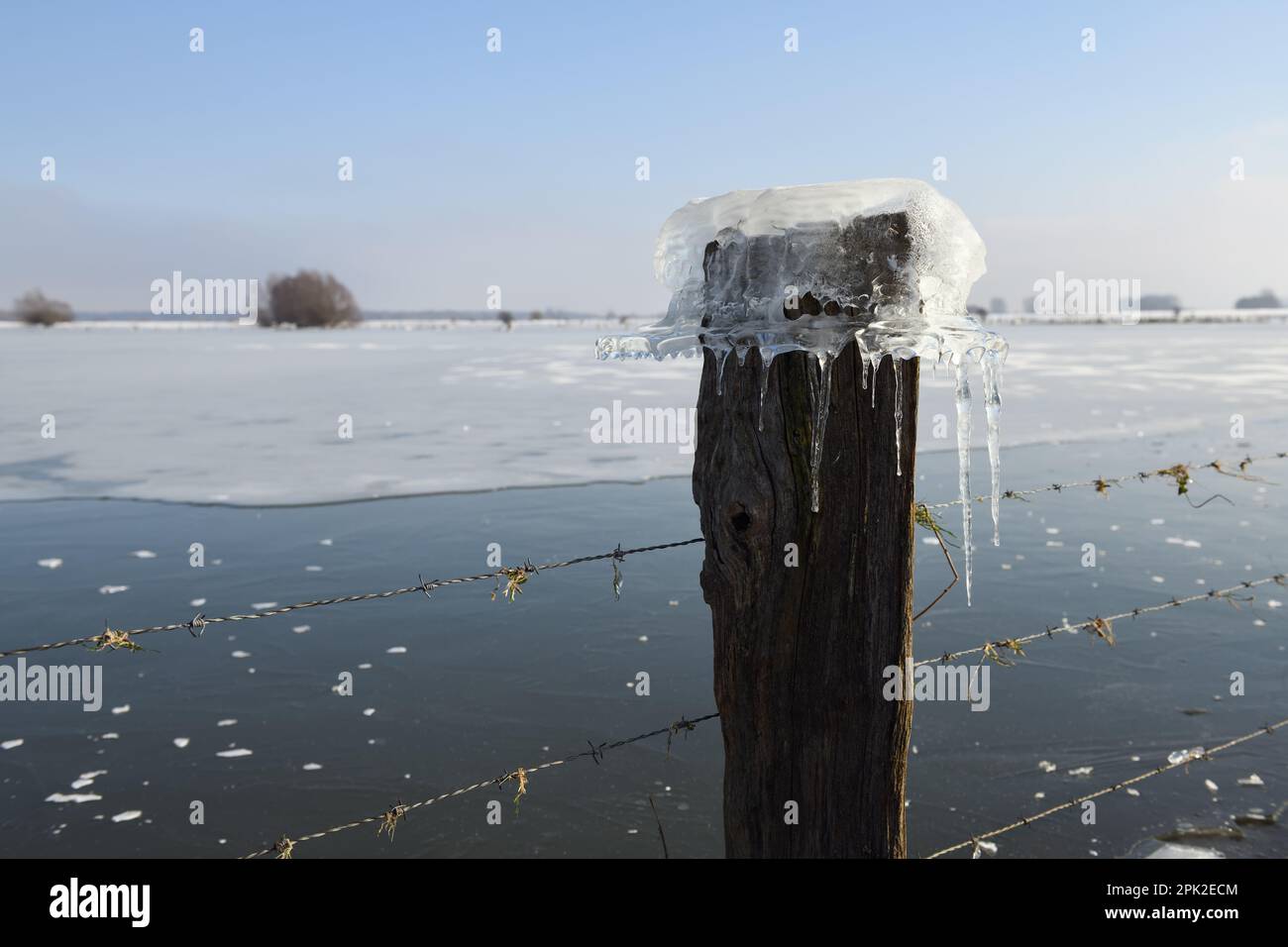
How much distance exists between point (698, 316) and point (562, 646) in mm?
3965

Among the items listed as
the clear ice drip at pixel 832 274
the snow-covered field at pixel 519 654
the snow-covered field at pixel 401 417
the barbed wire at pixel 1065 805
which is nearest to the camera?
the clear ice drip at pixel 832 274

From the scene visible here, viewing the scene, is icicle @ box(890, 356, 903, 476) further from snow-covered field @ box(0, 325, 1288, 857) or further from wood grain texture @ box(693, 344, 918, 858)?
snow-covered field @ box(0, 325, 1288, 857)

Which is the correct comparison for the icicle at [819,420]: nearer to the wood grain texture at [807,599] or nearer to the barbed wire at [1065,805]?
the wood grain texture at [807,599]

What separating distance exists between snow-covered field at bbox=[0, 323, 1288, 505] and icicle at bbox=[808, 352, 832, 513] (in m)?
0.20

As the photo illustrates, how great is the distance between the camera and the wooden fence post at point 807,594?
6.53 feet

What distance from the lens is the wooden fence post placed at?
199cm

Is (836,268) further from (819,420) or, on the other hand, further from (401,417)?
(401,417)

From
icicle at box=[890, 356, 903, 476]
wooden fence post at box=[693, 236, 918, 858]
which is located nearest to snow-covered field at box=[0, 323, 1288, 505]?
wooden fence post at box=[693, 236, 918, 858]

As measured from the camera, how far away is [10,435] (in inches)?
569

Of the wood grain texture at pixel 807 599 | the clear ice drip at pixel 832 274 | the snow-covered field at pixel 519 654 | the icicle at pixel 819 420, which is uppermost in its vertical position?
the clear ice drip at pixel 832 274

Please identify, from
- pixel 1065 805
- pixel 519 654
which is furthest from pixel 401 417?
pixel 1065 805

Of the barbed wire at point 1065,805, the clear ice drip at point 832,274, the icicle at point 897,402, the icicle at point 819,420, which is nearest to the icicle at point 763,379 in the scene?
the clear ice drip at point 832,274
